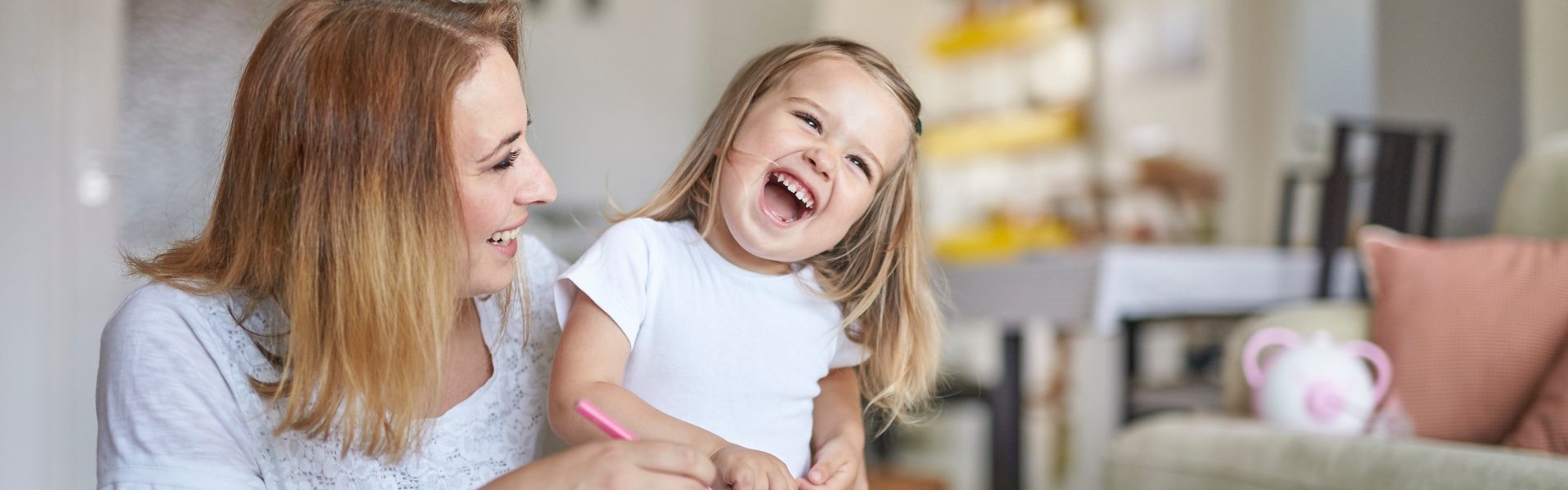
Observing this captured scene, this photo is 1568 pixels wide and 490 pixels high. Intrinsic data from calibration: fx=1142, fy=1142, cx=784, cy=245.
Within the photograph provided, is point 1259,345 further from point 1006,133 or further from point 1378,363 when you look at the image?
point 1006,133

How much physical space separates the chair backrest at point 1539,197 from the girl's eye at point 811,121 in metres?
1.43

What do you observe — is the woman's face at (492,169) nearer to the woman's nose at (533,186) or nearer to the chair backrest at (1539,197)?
the woman's nose at (533,186)

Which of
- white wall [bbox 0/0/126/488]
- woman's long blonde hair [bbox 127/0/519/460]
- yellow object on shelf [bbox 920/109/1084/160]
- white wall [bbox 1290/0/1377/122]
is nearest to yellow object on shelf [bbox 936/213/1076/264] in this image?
yellow object on shelf [bbox 920/109/1084/160]

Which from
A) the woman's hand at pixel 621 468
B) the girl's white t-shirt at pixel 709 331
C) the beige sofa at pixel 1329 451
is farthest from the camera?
the beige sofa at pixel 1329 451

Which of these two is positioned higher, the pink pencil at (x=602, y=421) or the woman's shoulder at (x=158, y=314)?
the woman's shoulder at (x=158, y=314)

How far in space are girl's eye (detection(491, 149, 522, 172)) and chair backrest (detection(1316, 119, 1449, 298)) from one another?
2.40 metres

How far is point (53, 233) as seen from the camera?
2.49m

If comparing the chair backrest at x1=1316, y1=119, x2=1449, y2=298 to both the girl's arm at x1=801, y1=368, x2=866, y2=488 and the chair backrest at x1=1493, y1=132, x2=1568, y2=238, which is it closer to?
the chair backrest at x1=1493, y1=132, x2=1568, y2=238

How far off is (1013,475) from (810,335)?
1655 mm

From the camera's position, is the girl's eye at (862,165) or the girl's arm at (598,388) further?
the girl's eye at (862,165)

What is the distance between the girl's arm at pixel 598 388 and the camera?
0.73 m

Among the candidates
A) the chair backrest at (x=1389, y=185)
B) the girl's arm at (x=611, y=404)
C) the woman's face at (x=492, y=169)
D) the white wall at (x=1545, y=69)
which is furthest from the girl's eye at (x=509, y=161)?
the white wall at (x=1545, y=69)

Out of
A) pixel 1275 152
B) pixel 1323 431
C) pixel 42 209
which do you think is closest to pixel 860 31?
pixel 1275 152

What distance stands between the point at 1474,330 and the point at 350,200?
1.50 m
